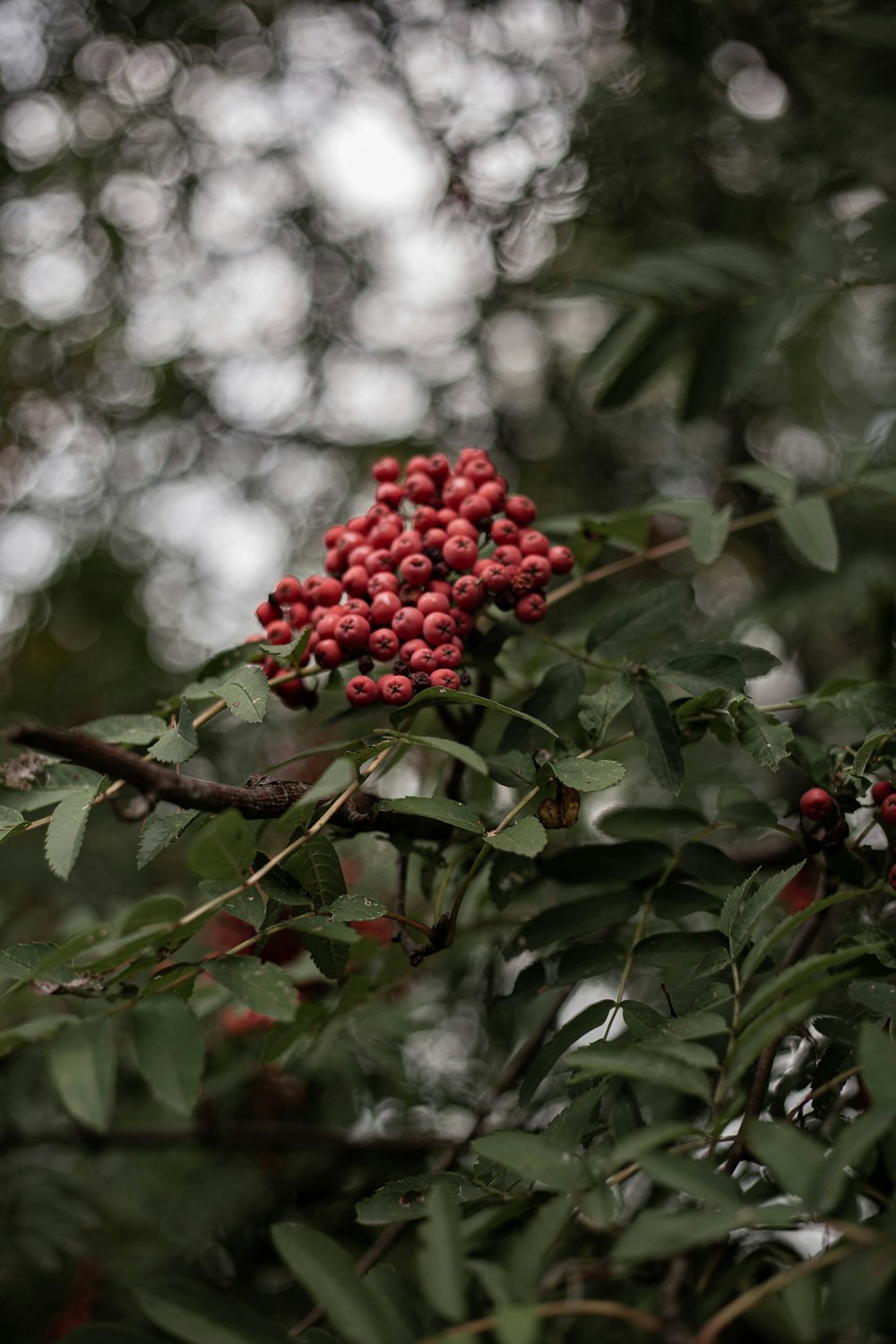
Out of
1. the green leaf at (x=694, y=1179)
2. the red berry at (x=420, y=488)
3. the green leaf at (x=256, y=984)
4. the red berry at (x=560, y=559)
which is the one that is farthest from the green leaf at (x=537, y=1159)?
the red berry at (x=420, y=488)

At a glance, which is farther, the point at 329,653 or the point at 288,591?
the point at 288,591

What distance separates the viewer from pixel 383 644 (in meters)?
1.40

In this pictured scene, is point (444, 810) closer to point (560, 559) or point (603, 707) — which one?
point (603, 707)

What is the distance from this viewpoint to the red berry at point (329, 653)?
142cm

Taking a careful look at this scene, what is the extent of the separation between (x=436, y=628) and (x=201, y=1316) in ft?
2.83

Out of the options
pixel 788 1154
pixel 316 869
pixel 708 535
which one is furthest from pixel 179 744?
pixel 708 535

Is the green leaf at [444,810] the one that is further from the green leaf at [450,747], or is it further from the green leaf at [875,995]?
the green leaf at [875,995]

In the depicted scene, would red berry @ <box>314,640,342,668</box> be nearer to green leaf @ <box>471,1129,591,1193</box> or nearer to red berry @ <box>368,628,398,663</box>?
red berry @ <box>368,628,398,663</box>

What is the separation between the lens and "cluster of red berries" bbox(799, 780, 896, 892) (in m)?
1.30

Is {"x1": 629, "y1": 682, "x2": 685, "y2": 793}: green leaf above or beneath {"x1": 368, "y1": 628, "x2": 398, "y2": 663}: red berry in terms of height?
beneath

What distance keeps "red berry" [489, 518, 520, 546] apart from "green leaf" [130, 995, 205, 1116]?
34.2 inches

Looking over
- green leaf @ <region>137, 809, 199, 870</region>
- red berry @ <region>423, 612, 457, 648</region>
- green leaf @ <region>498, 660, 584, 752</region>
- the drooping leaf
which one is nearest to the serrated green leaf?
green leaf @ <region>498, 660, 584, 752</region>

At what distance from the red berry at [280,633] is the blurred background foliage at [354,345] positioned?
2.63 ft

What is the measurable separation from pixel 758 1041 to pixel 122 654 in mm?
3203
